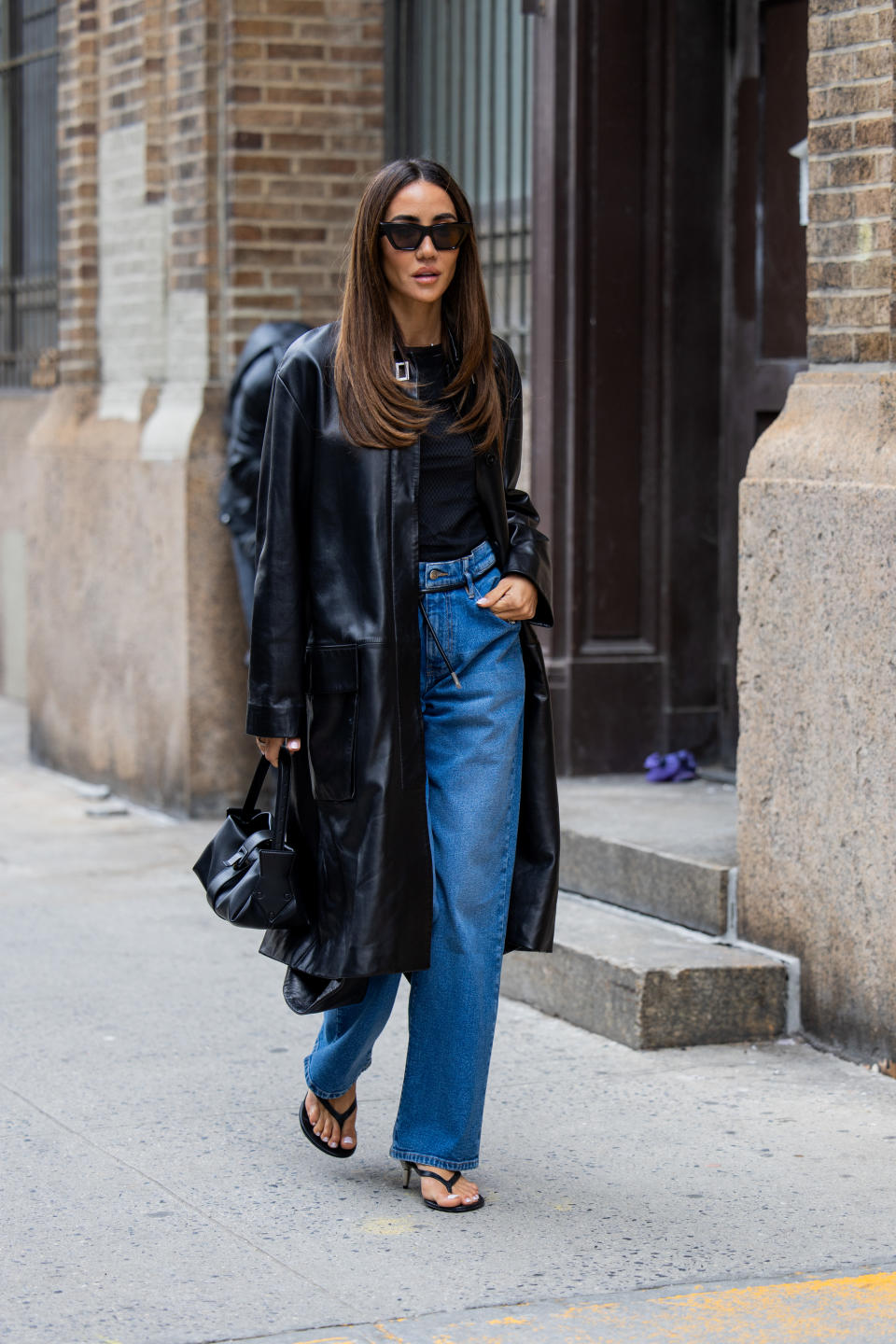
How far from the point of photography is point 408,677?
158 inches

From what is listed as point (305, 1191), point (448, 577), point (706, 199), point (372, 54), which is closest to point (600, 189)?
point (706, 199)

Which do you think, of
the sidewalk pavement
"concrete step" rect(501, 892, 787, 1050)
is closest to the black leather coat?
the sidewalk pavement

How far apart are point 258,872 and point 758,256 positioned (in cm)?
367

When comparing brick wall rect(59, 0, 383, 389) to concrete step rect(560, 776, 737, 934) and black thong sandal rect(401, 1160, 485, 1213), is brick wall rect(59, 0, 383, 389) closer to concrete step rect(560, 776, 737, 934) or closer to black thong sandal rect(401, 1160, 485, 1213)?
concrete step rect(560, 776, 737, 934)

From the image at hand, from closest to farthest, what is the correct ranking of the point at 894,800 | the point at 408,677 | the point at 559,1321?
the point at 559,1321 → the point at 408,677 → the point at 894,800

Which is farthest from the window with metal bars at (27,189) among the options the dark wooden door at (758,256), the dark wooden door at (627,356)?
the dark wooden door at (758,256)

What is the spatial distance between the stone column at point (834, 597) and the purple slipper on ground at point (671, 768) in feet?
5.13

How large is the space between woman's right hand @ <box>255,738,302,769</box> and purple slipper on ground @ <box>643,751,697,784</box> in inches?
123

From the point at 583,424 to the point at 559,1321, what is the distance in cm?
402

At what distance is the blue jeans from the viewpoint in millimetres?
4035

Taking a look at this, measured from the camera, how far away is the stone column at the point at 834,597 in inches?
197

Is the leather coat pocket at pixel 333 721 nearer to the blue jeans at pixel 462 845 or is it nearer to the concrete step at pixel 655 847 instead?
the blue jeans at pixel 462 845

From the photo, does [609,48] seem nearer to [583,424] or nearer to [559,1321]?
[583,424]

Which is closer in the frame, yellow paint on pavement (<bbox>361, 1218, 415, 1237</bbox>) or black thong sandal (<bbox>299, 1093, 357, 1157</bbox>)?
yellow paint on pavement (<bbox>361, 1218, 415, 1237</bbox>)
